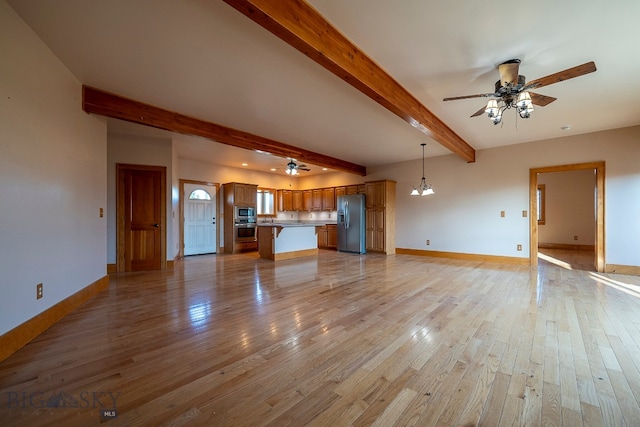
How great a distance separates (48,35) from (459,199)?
7298 millimetres

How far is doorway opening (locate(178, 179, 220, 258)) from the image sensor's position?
6.95m

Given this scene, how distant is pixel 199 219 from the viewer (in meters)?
7.30

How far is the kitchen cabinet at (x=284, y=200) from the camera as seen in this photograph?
9292 millimetres

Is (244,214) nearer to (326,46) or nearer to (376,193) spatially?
(376,193)

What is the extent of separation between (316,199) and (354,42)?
7.04 m

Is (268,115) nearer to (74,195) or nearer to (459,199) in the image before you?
(74,195)

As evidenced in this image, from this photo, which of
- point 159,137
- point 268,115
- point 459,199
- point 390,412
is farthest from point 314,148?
point 390,412

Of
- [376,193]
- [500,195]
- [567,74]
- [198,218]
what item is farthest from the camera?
[376,193]

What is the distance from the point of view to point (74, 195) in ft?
9.84

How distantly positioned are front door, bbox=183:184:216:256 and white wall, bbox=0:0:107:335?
369cm

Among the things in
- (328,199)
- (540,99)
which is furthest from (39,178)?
(328,199)

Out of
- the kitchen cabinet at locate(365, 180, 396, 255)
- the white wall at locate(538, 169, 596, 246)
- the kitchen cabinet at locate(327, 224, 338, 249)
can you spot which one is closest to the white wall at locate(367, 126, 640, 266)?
the kitchen cabinet at locate(365, 180, 396, 255)

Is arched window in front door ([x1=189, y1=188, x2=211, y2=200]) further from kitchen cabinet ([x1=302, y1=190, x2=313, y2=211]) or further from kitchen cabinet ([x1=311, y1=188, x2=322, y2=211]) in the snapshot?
kitchen cabinet ([x1=311, y1=188, x2=322, y2=211])

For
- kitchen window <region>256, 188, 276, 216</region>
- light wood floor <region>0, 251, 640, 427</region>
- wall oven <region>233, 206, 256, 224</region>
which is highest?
kitchen window <region>256, 188, 276, 216</region>
